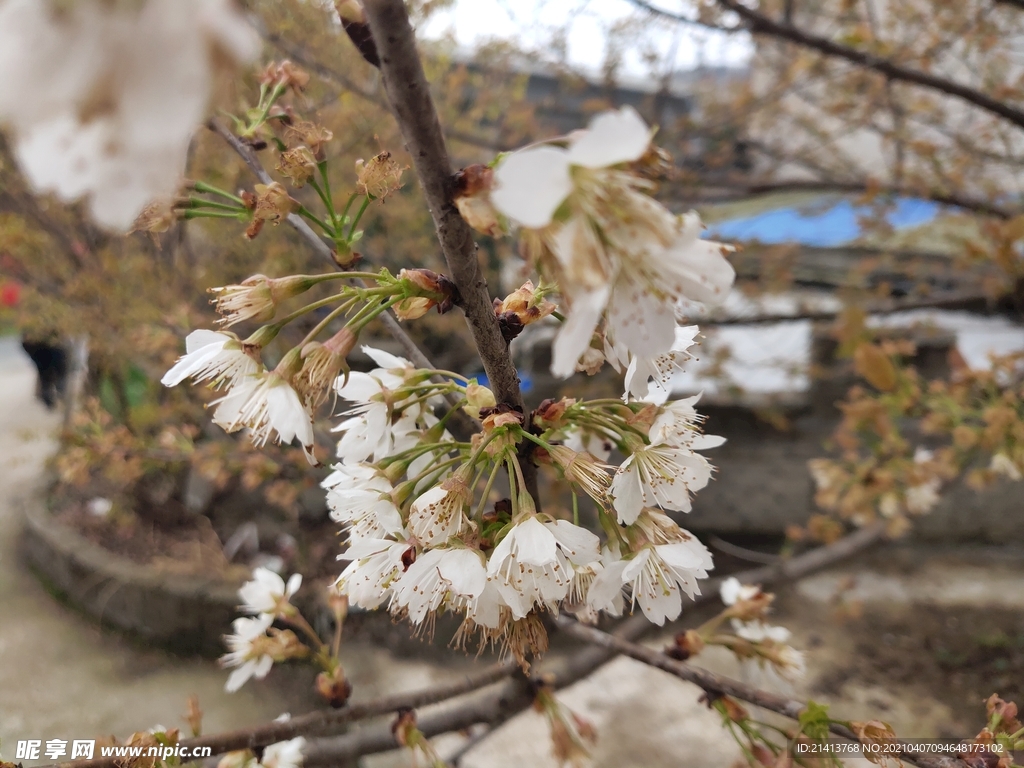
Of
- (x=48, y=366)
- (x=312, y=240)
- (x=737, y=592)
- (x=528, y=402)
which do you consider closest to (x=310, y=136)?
(x=312, y=240)

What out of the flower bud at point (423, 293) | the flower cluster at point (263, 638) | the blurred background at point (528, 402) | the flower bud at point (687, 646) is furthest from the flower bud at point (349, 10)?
the blurred background at point (528, 402)

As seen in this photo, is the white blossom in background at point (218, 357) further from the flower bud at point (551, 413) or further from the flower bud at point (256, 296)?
the flower bud at point (551, 413)

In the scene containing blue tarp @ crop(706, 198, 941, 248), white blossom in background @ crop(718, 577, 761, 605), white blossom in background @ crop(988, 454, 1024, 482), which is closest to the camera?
white blossom in background @ crop(718, 577, 761, 605)

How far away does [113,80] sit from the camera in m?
0.22

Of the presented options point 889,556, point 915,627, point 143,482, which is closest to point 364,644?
point 143,482

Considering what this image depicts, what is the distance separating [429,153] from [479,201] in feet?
0.19

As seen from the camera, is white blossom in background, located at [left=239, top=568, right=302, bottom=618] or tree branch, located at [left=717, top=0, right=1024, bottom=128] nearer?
white blossom in background, located at [left=239, top=568, right=302, bottom=618]

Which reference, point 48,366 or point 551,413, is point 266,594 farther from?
point 48,366

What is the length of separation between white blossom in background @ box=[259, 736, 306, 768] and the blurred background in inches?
31.6

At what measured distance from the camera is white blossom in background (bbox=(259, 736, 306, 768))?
854 millimetres

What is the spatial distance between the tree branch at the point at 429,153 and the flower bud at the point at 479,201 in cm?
2

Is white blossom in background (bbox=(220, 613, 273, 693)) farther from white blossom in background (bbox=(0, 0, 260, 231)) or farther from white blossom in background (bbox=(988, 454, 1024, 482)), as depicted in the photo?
white blossom in background (bbox=(988, 454, 1024, 482))

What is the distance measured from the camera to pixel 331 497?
1.87 feet

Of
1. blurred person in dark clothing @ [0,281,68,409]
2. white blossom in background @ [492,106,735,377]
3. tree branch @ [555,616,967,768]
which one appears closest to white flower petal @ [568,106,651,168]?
white blossom in background @ [492,106,735,377]
